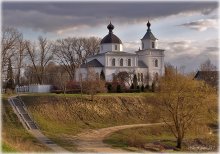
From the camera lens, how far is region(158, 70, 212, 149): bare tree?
2636 cm

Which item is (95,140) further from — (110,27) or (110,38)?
(110,27)

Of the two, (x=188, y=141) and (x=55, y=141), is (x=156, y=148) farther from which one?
(x=55, y=141)

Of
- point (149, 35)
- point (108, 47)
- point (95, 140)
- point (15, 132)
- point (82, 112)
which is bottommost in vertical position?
point (95, 140)

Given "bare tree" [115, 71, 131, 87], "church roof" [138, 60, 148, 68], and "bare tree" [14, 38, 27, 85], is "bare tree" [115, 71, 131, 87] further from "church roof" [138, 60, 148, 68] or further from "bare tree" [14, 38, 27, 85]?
"bare tree" [14, 38, 27, 85]

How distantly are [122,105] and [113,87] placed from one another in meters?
7.74

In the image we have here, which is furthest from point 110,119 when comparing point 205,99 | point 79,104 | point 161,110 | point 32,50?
A: point 32,50

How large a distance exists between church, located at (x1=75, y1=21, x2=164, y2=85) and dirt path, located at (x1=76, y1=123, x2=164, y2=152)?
22085mm

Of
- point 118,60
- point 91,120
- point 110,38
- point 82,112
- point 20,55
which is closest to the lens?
point 91,120

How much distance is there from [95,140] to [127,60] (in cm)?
3021

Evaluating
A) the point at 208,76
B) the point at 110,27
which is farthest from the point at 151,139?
the point at 110,27

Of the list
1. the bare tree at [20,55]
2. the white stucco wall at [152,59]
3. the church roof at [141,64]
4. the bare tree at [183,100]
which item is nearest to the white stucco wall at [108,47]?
the church roof at [141,64]

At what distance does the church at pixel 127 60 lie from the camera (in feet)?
181

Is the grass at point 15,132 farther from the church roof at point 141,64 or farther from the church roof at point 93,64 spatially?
the church roof at point 141,64

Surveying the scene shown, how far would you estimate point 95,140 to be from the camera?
2730 cm
